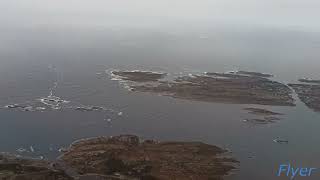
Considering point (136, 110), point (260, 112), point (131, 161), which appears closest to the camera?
point (131, 161)

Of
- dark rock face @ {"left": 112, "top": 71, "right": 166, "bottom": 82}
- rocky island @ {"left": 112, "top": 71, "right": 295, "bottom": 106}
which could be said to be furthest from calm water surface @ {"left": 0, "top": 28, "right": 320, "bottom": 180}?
dark rock face @ {"left": 112, "top": 71, "right": 166, "bottom": 82}

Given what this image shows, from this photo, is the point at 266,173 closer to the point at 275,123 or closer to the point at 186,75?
the point at 275,123

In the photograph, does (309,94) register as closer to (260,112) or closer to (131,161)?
(260,112)

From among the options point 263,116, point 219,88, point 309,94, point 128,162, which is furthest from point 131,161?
point 309,94

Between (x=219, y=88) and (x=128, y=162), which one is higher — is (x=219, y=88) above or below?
above

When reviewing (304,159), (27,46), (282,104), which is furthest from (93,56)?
(304,159)

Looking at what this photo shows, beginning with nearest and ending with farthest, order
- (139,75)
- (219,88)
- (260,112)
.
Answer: (260,112)
(219,88)
(139,75)

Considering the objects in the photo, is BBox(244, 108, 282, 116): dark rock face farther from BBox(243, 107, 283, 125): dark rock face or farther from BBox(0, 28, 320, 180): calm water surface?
BBox(0, 28, 320, 180): calm water surface

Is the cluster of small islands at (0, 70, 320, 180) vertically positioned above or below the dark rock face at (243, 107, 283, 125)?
below
